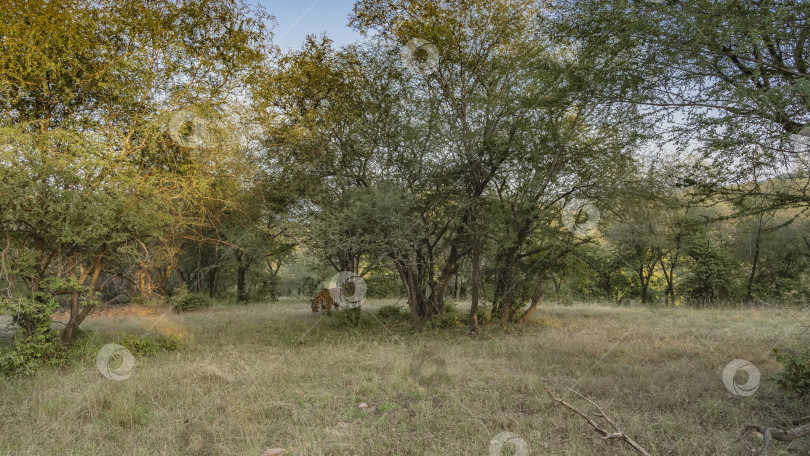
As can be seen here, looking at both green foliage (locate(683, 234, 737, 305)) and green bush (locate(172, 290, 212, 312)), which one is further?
green foliage (locate(683, 234, 737, 305))

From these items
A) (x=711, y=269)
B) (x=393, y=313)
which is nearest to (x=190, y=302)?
(x=393, y=313)

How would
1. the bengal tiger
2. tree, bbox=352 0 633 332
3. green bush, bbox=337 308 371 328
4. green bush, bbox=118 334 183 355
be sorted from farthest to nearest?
the bengal tiger < green bush, bbox=337 308 371 328 < tree, bbox=352 0 633 332 < green bush, bbox=118 334 183 355

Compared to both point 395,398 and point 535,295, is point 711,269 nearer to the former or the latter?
point 535,295

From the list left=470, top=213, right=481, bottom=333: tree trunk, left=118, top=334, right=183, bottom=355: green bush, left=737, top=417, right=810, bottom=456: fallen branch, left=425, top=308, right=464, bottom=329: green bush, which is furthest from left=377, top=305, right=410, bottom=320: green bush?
left=737, top=417, right=810, bottom=456: fallen branch

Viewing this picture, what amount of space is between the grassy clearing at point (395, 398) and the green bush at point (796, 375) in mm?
243

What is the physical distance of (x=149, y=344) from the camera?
8.66 metres

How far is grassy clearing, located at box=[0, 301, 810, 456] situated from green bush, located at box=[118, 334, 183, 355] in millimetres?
309

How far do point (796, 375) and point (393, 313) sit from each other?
11.2m

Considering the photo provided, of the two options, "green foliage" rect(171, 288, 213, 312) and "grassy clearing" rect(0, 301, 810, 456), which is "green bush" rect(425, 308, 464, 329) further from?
"green foliage" rect(171, 288, 213, 312)

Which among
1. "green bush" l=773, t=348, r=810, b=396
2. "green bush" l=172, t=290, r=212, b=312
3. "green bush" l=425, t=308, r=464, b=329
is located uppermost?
"green bush" l=773, t=348, r=810, b=396

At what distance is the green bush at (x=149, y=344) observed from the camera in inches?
333

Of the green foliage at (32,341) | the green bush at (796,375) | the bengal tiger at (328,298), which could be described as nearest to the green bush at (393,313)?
the bengal tiger at (328,298)

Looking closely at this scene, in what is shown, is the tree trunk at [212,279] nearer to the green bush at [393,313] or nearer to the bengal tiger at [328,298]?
the bengal tiger at [328,298]

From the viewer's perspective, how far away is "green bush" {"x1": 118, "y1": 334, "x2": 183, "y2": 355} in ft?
27.8
